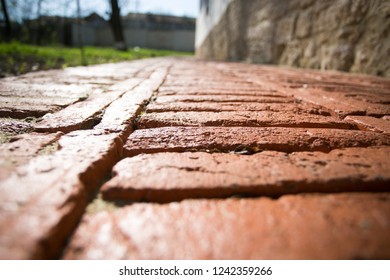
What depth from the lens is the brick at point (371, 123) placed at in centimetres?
100

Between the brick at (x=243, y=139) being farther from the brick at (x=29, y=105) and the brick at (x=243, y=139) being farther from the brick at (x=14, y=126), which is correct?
the brick at (x=29, y=105)

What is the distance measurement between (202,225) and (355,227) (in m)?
0.28

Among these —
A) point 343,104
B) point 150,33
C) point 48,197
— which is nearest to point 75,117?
point 48,197

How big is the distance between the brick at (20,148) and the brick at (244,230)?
→ 0.28 meters

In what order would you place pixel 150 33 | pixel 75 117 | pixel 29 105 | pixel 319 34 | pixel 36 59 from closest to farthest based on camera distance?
pixel 75 117 → pixel 29 105 → pixel 319 34 → pixel 36 59 → pixel 150 33

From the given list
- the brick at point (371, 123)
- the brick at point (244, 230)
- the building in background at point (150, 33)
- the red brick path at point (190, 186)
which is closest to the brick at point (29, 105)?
the red brick path at point (190, 186)

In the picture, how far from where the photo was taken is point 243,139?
87cm

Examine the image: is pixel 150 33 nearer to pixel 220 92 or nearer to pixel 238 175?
pixel 220 92

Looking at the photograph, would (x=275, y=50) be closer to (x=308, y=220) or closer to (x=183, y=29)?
(x=308, y=220)

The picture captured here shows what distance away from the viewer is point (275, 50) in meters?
4.55

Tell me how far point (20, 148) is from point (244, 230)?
658 mm

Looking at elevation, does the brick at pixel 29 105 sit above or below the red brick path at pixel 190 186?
above

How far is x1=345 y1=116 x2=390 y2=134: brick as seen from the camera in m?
1.00
